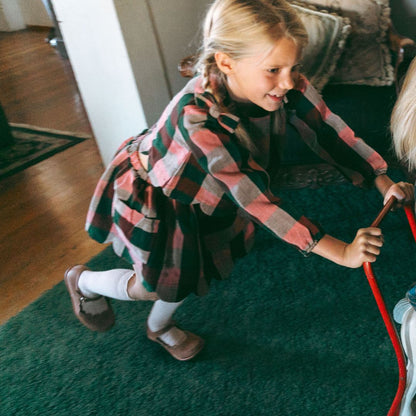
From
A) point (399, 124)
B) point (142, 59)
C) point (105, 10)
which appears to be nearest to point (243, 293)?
point (399, 124)

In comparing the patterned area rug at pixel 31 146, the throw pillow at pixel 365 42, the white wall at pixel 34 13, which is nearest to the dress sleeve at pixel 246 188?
the throw pillow at pixel 365 42

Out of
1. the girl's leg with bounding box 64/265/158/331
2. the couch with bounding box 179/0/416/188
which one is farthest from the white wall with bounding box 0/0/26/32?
the girl's leg with bounding box 64/265/158/331

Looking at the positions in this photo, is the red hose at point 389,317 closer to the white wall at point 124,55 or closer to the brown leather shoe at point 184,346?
the brown leather shoe at point 184,346

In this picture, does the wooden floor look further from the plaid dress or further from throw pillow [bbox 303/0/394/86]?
throw pillow [bbox 303/0/394/86]

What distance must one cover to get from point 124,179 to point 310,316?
2.45 feet

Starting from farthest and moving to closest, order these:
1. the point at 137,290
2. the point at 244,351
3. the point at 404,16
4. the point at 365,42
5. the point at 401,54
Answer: the point at 404,16
the point at 365,42
the point at 401,54
the point at 244,351
the point at 137,290

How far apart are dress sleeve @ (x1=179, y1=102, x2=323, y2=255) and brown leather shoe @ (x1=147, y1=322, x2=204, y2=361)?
611 millimetres

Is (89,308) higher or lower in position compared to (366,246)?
lower

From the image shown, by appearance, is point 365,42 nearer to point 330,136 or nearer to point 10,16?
point 330,136

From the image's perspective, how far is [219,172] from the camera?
3.59 ft

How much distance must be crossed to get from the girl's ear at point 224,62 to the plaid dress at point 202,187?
7 centimetres

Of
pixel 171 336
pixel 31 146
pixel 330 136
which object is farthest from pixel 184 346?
pixel 31 146

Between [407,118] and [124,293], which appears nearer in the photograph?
[407,118]

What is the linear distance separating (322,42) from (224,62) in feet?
3.61
